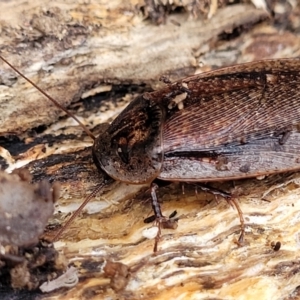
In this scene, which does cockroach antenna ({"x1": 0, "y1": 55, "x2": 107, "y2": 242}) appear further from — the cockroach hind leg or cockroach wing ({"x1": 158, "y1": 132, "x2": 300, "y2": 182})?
the cockroach hind leg

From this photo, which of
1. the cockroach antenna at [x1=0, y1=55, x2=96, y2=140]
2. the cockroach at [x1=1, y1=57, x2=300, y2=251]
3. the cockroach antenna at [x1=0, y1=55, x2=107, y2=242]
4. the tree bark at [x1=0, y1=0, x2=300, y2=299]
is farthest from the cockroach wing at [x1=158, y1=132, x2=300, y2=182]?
the cockroach antenna at [x1=0, y1=55, x2=96, y2=140]

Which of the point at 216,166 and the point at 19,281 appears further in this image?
the point at 216,166

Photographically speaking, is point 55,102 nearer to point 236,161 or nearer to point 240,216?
point 236,161

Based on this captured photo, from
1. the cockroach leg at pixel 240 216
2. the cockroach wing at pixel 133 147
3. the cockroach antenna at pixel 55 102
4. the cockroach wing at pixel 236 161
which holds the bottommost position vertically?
the cockroach leg at pixel 240 216

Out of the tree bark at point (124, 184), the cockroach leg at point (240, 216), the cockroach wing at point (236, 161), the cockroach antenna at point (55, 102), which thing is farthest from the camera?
the cockroach antenna at point (55, 102)

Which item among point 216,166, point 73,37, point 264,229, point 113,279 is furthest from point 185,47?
point 113,279

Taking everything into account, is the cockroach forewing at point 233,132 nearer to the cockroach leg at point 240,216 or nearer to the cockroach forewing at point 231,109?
the cockroach forewing at point 231,109

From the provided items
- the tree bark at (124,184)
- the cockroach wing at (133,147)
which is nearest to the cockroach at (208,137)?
the cockroach wing at (133,147)

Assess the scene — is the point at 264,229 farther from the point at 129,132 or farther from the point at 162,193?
the point at 129,132
